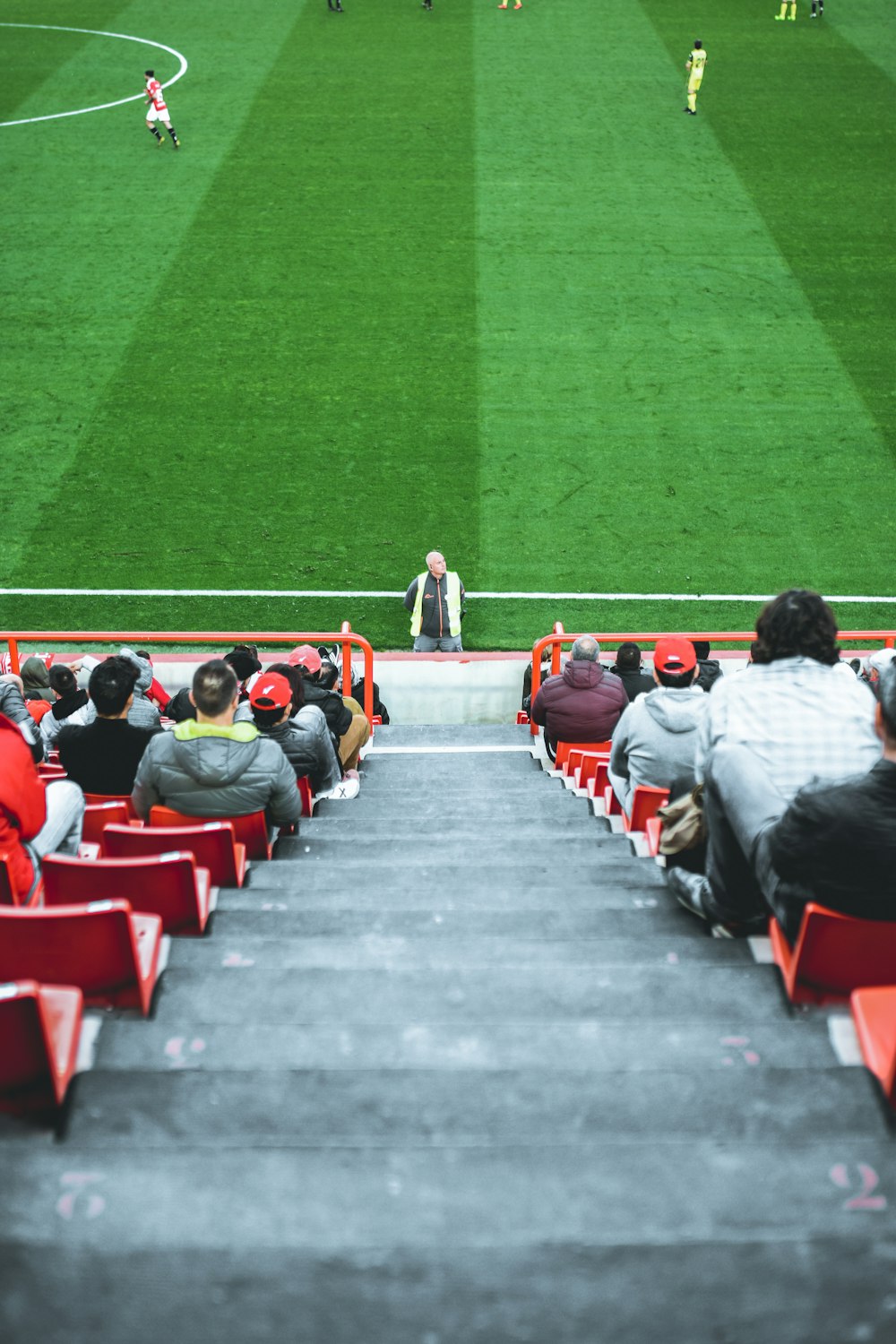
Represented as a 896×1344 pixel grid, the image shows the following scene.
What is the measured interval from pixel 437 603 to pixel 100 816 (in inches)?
219

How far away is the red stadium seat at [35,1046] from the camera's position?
98.3 inches

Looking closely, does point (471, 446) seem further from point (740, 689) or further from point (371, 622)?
point (740, 689)

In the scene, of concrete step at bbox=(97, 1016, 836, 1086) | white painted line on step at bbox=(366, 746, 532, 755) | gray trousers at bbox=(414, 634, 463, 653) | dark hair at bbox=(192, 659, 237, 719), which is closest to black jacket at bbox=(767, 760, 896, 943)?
concrete step at bbox=(97, 1016, 836, 1086)

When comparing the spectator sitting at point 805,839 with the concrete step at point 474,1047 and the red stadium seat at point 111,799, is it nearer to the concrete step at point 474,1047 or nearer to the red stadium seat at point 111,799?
the concrete step at point 474,1047

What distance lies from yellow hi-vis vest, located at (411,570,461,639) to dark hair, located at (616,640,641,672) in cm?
268

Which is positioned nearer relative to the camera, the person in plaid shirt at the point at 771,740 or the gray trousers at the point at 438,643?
the person in plaid shirt at the point at 771,740

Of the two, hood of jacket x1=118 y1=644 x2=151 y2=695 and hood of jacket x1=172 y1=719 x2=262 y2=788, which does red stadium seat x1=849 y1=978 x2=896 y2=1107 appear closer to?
hood of jacket x1=172 y1=719 x2=262 y2=788

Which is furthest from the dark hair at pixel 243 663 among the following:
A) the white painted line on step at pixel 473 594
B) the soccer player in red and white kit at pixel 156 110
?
the soccer player in red and white kit at pixel 156 110

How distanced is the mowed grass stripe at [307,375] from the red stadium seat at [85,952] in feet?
27.2

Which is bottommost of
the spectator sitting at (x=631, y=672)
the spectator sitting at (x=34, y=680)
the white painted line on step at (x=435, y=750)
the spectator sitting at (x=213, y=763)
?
the white painted line on step at (x=435, y=750)

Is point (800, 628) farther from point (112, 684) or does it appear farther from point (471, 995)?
point (112, 684)

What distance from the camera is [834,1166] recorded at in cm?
252

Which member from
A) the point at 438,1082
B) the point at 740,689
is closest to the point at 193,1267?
the point at 438,1082

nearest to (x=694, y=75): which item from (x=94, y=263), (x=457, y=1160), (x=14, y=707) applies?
(x=94, y=263)
